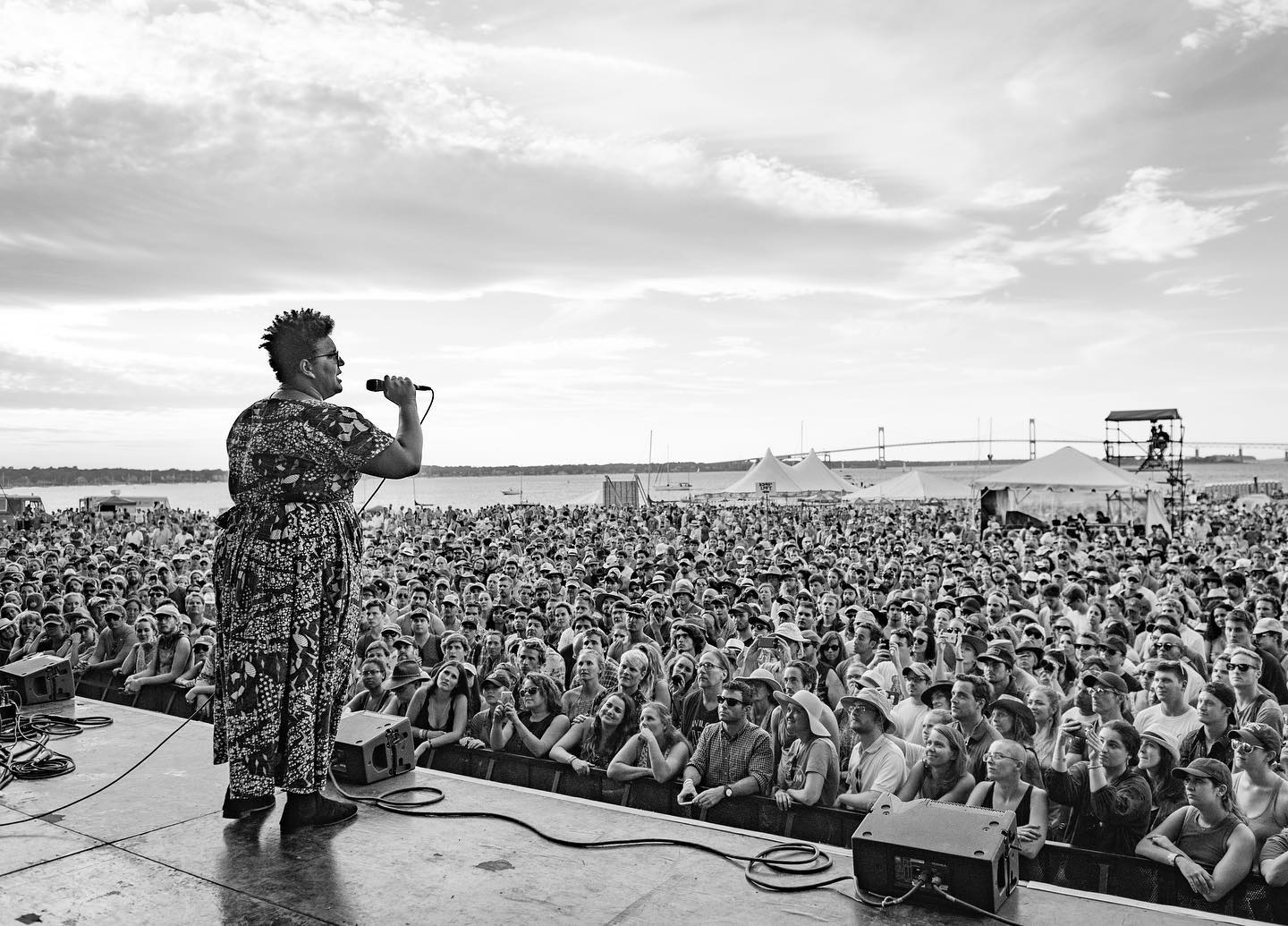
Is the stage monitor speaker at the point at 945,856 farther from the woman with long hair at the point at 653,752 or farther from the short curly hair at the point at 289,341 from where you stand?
the woman with long hair at the point at 653,752

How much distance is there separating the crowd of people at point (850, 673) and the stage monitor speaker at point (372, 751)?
1.53 metres

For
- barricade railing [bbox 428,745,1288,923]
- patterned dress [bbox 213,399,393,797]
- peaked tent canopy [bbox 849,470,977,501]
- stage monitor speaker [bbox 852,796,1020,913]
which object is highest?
peaked tent canopy [bbox 849,470,977,501]

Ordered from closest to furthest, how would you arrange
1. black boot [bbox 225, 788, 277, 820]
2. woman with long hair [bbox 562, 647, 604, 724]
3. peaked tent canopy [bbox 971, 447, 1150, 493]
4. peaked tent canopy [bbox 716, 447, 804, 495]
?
black boot [bbox 225, 788, 277, 820], woman with long hair [bbox 562, 647, 604, 724], peaked tent canopy [bbox 971, 447, 1150, 493], peaked tent canopy [bbox 716, 447, 804, 495]

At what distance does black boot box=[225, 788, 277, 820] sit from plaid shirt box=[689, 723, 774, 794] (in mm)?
2246

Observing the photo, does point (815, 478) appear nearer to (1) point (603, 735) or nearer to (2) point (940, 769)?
(1) point (603, 735)

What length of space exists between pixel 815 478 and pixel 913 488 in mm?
2770

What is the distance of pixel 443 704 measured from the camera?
559cm

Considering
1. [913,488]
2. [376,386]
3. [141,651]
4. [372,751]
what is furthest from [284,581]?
[913,488]

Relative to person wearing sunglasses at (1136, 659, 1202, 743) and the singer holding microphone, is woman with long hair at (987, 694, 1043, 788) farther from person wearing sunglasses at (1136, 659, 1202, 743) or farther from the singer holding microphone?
the singer holding microphone

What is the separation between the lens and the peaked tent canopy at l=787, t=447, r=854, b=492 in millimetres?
25516

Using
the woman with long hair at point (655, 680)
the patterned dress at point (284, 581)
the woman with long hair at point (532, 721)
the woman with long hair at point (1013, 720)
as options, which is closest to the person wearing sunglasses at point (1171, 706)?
the woman with long hair at point (1013, 720)

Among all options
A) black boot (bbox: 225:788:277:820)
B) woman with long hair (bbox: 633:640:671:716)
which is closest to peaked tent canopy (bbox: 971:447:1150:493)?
woman with long hair (bbox: 633:640:671:716)

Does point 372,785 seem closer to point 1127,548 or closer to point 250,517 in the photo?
point 250,517

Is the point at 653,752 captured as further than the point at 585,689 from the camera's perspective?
No
